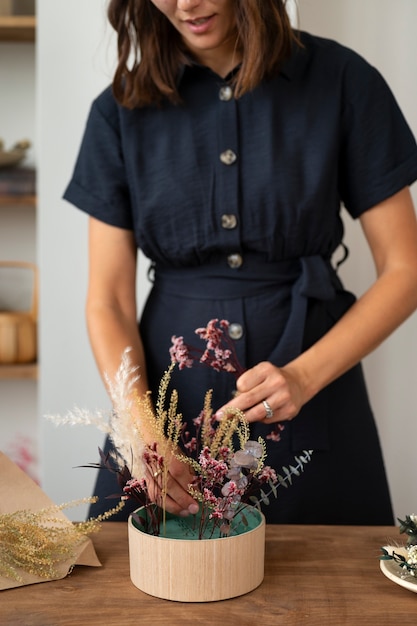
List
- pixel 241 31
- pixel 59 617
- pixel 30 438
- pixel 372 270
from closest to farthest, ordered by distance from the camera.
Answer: pixel 59 617
pixel 241 31
pixel 372 270
pixel 30 438

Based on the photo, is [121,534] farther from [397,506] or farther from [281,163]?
[397,506]

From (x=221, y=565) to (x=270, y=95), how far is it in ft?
3.45

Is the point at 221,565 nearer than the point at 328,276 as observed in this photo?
Yes

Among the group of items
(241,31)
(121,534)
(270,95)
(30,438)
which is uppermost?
(241,31)

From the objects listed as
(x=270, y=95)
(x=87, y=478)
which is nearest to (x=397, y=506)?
(x=87, y=478)

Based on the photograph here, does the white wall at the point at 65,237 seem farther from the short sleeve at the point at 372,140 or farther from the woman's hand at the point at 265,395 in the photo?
the woman's hand at the point at 265,395

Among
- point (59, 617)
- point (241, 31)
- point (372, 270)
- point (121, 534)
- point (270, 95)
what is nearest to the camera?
point (59, 617)

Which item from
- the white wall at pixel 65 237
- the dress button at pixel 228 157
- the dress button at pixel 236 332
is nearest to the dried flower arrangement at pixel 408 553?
the dress button at pixel 236 332

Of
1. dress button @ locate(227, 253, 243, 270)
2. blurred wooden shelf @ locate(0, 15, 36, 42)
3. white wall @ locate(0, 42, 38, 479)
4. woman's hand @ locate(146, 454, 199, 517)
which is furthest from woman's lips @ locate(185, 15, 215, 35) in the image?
white wall @ locate(0, 42, 38, 479)

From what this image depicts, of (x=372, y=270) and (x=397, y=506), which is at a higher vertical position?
(x=372, y=270)

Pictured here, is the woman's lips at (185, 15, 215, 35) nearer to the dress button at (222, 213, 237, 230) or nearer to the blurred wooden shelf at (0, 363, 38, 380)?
the dress button at (222, 213, 237, 230)

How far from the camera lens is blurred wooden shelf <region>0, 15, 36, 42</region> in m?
3.17

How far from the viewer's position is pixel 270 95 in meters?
1.79

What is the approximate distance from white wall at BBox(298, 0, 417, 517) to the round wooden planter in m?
1.50
